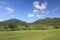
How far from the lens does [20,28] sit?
31.9m

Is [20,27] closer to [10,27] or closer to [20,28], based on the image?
[20,28]

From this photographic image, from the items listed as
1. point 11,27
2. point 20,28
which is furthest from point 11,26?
point 20,28

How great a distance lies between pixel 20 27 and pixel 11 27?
8.82ft


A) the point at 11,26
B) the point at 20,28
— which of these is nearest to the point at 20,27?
the point at 20,28

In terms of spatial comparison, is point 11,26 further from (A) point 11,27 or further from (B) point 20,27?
(B) point 20,27

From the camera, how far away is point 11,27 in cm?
3061

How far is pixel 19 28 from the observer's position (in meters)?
31.8

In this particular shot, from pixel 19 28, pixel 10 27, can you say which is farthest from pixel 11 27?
pixel 19 28

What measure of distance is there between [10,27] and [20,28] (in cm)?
271

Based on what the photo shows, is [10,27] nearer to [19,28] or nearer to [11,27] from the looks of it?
[11,27]

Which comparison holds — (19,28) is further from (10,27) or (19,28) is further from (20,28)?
(10,27)

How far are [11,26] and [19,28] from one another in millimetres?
2161

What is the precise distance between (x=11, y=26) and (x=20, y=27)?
8.49ft

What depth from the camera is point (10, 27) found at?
99.9 ft
